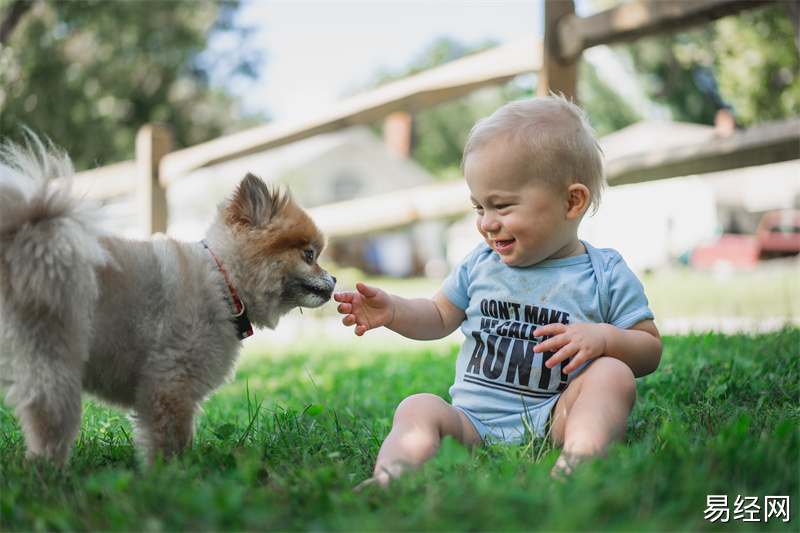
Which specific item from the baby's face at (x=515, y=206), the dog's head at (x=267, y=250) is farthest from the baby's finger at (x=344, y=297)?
the baby's face at (x=515, y=206)

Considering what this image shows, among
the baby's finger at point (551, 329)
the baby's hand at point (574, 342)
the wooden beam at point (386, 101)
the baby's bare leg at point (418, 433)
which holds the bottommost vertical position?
the baby's bare leg at point (418, 433)

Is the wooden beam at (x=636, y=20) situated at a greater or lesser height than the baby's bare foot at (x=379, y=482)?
greater

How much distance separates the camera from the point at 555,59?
4539mm

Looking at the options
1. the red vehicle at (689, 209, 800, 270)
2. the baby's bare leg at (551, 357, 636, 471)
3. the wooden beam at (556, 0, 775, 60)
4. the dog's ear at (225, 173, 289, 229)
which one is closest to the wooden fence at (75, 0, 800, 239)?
the wooden beam at (556, 0, 775, 60)

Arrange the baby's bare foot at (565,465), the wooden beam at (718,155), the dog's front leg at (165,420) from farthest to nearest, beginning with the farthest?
the wooden beam at (718,155)
the dog's front leg at (165,420)
the baby's bare foot at (565,465)

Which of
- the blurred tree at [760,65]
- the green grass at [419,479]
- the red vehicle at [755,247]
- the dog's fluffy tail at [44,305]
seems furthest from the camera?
the red vehicle at [755,247]

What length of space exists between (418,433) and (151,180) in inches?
237

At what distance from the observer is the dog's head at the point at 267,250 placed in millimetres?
2637

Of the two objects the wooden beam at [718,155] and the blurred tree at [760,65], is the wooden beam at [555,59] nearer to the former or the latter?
the wooden beam at [718,155]

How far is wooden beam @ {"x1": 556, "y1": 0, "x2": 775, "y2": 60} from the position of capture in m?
3.91

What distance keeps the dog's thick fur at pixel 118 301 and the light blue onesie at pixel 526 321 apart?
31.8 inches

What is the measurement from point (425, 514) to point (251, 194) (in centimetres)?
168

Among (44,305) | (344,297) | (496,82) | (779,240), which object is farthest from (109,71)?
(779,240)

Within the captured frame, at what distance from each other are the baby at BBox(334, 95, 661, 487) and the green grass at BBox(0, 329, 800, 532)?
0.65ft
